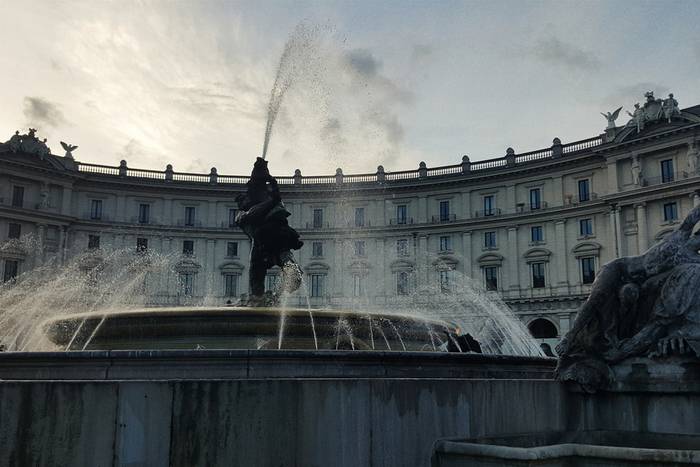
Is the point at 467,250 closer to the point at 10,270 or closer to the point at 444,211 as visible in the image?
the point at 444,211

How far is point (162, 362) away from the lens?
273 inches

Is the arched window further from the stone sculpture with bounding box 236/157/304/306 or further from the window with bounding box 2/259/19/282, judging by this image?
the stone sculpture with bounding box 236/157/304/306

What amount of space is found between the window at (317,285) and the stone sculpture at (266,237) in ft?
158

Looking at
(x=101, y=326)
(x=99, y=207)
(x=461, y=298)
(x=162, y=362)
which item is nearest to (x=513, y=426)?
(x=162, y=362)

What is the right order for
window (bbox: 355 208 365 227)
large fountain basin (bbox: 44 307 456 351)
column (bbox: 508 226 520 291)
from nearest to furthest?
large fountain basin (bbox: 44 307 456 351), column (bbox: 508 226 520 291), window (bbox: 355 208 365 227)

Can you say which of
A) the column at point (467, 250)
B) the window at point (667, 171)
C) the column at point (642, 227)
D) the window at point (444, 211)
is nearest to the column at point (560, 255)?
the column at point (642, 227)

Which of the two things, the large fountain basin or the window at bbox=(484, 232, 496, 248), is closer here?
the large fountain basin

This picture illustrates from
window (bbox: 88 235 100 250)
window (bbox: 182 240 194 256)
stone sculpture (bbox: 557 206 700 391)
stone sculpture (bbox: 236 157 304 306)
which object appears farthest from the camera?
window (bbox: 182 240 194 256)

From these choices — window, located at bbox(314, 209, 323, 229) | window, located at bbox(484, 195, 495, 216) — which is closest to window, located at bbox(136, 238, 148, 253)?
window, located at bbox(314, 209, 323, 229)

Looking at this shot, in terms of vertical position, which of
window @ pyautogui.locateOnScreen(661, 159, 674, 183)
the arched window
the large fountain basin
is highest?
window @ pyautogui.locateOnScreen(661, 159, 674, 183)

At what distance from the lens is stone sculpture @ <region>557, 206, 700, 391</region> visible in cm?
611

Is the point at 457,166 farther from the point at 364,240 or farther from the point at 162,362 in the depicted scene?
the point at 162,362

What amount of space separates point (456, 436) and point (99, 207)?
62.9m

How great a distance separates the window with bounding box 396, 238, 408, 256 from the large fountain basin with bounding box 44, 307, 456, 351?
168 feet
